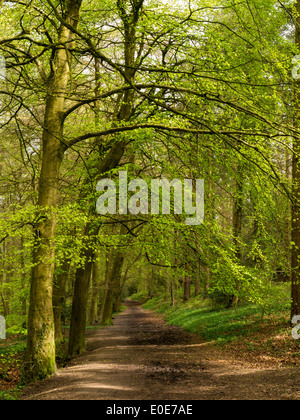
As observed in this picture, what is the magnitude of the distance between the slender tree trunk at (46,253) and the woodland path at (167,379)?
628 mm

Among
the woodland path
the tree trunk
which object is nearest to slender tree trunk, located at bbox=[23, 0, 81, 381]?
the woodland path

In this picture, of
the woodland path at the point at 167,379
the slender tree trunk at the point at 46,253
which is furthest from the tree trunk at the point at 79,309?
the slender tree trunk at the point at 46,253

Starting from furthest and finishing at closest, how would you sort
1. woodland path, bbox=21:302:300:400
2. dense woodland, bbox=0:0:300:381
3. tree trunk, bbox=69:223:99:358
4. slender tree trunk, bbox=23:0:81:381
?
tree trunk, bbox=69:223:99:358, slender tree trunk, bbox=23:0:81:381, dense woodland, bbox=0:0:300:381, woodland path, bbox=21:302:300:400

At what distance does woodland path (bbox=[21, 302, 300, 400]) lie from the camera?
6176mm

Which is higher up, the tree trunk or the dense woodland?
the dense woodland

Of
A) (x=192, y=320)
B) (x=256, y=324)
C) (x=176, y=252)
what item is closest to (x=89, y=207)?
(x=176, y=252)

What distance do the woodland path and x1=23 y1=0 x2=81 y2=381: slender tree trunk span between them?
2.06 ft

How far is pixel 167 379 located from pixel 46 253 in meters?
4.04

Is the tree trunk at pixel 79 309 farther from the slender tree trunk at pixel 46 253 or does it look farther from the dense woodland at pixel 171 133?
the slender tree trunk at pixel 46 253

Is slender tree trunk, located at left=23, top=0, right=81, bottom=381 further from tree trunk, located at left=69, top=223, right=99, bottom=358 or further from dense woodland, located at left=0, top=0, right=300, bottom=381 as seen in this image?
tree trunk, located at left=69, top=223, right=99, bottom=358

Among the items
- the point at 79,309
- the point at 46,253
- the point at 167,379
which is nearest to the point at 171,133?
the point at 46,253

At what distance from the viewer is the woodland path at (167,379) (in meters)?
6.18

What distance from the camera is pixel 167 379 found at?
7559mm
